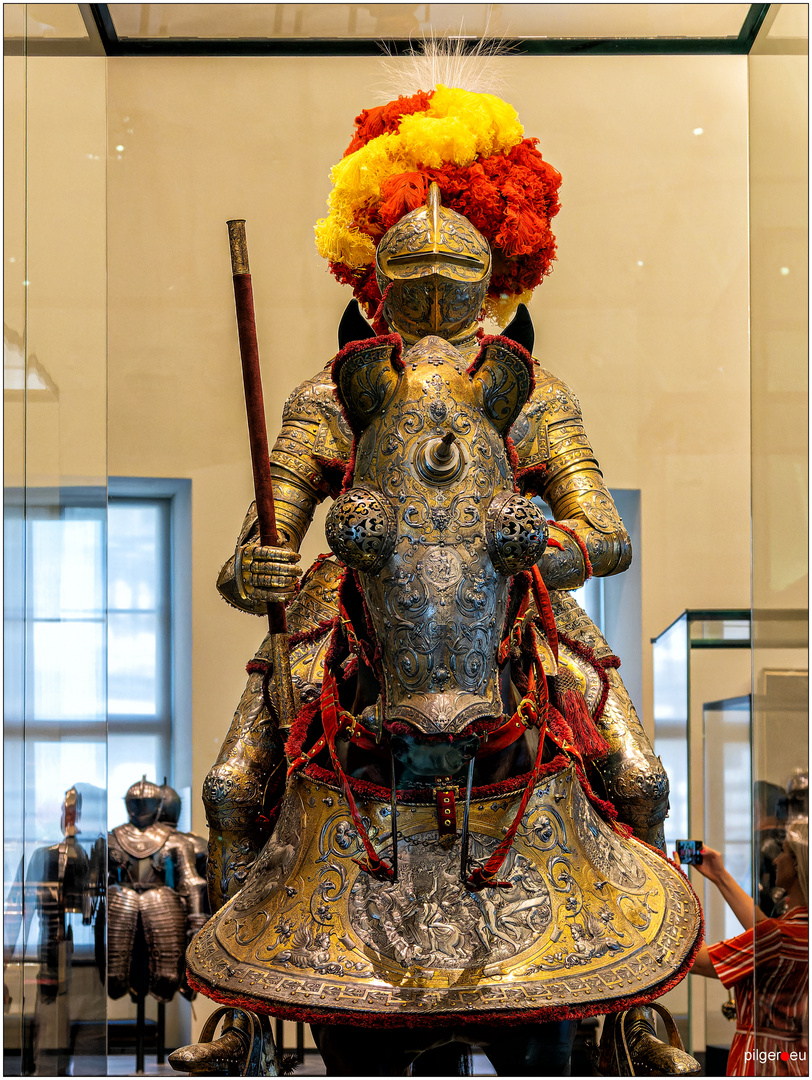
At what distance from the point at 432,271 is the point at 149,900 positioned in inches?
105

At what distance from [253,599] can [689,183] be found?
102 inches

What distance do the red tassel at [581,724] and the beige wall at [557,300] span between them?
Answer: 172 centimetres

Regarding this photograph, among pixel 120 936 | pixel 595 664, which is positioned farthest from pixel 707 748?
pixel 120 936

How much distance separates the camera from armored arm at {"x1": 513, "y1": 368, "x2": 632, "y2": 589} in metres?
3.16

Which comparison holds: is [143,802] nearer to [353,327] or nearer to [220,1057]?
[220,1057]

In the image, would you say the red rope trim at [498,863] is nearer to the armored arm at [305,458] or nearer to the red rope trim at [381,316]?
the armored arm at [305,458]

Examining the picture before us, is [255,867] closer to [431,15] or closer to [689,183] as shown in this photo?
[431,15]

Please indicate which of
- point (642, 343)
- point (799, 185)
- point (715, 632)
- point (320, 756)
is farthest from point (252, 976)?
point (642, 343)

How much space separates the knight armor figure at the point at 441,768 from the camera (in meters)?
2.19

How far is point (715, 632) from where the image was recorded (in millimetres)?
4590

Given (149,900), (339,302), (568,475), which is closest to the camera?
(568,475)

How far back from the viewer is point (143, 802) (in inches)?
193

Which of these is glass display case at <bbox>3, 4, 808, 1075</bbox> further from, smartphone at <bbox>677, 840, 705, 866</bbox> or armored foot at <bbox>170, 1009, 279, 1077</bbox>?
armored foot at <bbox>170, 1009, 279, 1077</bbox>

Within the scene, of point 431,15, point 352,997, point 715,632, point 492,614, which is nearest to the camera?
point 492,614
